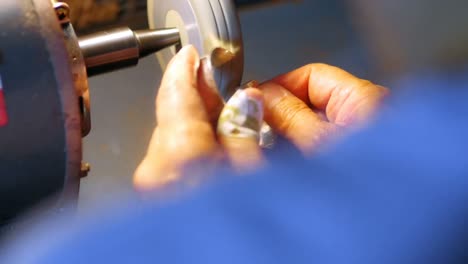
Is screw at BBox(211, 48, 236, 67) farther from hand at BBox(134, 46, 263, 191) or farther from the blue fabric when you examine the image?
the blue fabric

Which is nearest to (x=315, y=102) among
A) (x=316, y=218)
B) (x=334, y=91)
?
(x=334, y=91)

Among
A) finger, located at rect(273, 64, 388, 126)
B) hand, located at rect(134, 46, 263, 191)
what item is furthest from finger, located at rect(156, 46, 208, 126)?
finger, located at rect(273, 64, 388, 126)

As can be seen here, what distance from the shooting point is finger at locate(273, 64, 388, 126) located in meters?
0.47

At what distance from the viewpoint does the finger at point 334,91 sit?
0.47 m

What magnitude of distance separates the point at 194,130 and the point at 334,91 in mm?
190

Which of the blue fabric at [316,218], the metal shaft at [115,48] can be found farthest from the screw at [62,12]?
the blue fabric at [316,218]

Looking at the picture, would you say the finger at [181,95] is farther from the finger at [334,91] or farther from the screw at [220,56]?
the finger at [334,91]

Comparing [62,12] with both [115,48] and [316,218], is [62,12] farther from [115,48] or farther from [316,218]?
[316,218]

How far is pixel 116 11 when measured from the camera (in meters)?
0.84

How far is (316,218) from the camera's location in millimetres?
277

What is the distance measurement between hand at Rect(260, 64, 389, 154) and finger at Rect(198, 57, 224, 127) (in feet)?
0.22

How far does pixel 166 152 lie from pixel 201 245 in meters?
0.10

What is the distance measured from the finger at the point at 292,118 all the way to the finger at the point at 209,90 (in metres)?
0.07

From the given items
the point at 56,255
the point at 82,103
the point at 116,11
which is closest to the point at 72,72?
the point at 82,103
